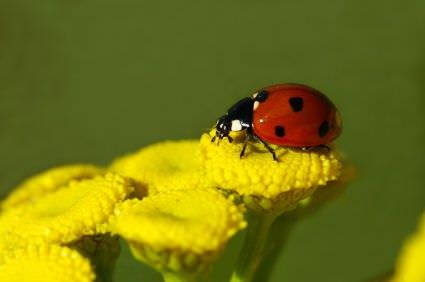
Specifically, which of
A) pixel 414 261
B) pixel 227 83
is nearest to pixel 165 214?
pixel 414 261

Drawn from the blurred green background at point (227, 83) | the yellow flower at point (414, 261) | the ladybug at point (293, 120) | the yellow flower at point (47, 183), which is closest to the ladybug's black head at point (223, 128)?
the ladybug at point (293, 120)

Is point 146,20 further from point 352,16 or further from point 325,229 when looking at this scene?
point 325,229

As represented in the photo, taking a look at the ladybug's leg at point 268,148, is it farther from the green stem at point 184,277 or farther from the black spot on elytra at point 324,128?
the green stem at point 184,277

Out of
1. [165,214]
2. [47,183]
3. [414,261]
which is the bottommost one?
[47,183]

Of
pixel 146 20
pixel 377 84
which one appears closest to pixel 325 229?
pixel 377 84

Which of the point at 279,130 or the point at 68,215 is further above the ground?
the point at 279,130

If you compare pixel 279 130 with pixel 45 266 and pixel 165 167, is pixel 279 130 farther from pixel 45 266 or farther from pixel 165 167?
pixel 45 266

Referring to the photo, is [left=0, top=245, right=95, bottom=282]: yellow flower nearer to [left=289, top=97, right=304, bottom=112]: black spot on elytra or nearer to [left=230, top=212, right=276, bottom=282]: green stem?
[left=230, top=212, right=276, bottom=282]: green stem
